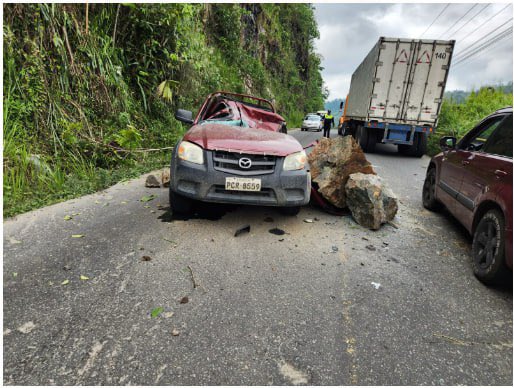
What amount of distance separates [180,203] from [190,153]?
691 mm

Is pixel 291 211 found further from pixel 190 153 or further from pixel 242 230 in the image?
pixel 190 153

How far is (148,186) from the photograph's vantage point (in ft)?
16.6

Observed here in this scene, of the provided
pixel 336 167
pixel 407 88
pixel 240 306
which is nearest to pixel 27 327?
pixel 240 306

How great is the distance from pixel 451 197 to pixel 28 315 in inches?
172

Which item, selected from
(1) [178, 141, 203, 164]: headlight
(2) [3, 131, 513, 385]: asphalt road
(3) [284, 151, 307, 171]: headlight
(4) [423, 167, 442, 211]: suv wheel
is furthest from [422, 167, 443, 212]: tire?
(1) [178, 141, 203, 164]: headlight

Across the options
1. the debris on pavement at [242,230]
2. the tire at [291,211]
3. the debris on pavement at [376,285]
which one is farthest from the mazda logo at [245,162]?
the debris on pavement at [376,285]

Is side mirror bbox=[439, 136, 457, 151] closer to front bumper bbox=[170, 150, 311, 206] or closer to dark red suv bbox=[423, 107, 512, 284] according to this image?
dark red suv bbox=[423, 107, 512, 284]

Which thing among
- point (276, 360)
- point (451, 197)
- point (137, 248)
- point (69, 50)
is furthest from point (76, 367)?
point (69, 50)

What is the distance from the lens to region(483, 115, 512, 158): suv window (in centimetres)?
278

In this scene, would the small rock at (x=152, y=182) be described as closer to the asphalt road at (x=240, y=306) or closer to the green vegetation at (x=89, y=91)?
the green vegetation at (x=89, y=91)

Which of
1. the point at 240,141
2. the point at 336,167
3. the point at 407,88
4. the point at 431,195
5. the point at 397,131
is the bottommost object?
the point at 431,195

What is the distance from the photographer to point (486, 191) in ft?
9.18

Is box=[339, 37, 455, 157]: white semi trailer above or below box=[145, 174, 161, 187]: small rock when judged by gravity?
above

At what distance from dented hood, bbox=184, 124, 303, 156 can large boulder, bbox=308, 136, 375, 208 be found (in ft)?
2.72
